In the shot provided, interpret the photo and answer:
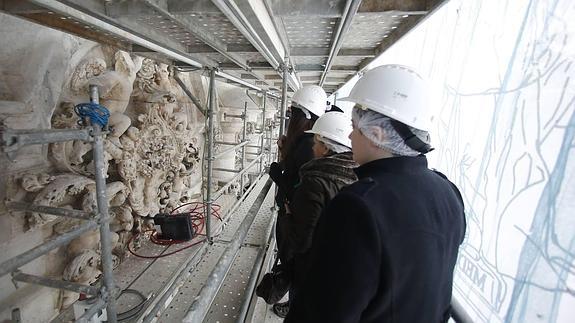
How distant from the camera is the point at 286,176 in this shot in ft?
7.47

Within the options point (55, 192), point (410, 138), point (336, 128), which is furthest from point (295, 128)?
point (55, 192)

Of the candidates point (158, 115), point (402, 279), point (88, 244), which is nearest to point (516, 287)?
point (402, 279)

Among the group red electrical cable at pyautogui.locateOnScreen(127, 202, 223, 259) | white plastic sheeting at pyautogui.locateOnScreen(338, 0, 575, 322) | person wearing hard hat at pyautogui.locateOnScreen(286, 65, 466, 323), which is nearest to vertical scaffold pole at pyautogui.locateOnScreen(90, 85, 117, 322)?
person wearing hard hat at pyautogui.locateOnScreen(286, 65, 466, 323)

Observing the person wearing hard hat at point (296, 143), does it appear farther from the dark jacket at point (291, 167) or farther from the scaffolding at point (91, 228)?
the scaffolding at point (91, 228)

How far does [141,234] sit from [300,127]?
2.73 m

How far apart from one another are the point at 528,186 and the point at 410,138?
3.36 ft

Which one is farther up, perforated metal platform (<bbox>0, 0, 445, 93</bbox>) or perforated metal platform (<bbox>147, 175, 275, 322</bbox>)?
perforated metal platform (<bbox>0, 0, 445, 93</bbox>)

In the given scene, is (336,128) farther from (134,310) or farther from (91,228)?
(134,310)

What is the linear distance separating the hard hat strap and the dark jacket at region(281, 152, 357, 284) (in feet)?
1.70

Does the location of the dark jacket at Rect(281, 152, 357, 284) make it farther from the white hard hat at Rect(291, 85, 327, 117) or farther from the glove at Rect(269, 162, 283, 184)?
the white hard hat at Rect(291, 85, 327, 117)

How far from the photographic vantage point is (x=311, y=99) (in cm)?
256

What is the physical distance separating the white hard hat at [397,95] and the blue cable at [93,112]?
1.23 m

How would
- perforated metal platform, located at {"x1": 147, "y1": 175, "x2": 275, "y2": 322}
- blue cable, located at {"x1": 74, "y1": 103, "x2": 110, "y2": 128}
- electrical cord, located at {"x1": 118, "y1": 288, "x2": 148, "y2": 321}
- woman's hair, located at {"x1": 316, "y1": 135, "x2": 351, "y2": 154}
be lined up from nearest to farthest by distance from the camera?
blue cable, located at {"x1": 74, "y1": 103, "x2": 110, "y2": 128} < woman's hair, located at {"x1": 316, "y1": 135, "x2": 351, "y2": 154} < perforated metal platform, located at {"x1": 147, "y1": 175, "x2": 275, "y2": 322} < electrical cord, located at {"x1": 118, "y1": 288, "x2": 148, "y2": 321}

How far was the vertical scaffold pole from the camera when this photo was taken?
1.34 meters
